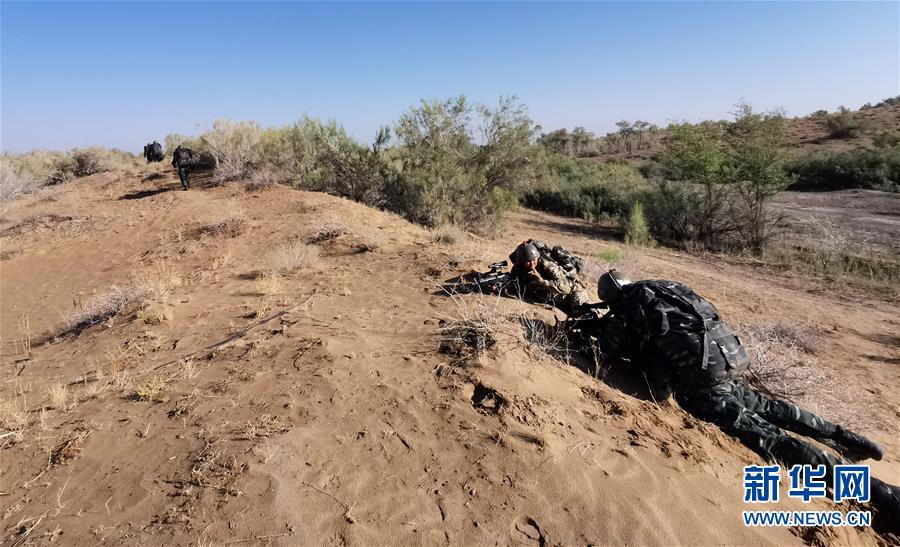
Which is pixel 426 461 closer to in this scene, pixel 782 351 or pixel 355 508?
pixel 355 508

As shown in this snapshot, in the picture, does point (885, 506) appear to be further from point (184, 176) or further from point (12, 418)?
point (184, 176)

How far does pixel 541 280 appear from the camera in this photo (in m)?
5.12

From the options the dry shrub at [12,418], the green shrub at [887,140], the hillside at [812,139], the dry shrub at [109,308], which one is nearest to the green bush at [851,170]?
the hillside at [812,139]

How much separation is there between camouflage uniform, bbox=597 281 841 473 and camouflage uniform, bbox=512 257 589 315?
1.30 m

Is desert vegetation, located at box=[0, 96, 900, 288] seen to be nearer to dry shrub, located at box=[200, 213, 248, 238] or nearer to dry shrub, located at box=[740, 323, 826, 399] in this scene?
dry shrub, located at box=[200, 213, 248, 238]

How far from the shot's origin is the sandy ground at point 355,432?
97.0 inches

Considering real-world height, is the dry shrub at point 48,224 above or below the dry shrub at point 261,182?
below

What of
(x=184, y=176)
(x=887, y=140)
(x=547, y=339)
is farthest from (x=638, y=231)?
(x=887, y=140)

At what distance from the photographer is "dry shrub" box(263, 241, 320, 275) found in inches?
261

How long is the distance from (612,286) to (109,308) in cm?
604

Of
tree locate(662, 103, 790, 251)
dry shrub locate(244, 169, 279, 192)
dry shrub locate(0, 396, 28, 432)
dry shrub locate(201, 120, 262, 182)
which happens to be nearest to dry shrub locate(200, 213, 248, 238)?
dry shrub locate(244, 169, 279, 192)

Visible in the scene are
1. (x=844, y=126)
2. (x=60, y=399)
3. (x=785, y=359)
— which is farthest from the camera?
(x=844, y=126)

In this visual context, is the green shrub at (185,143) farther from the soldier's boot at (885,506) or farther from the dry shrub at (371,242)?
the soldier's boot at (885,506)

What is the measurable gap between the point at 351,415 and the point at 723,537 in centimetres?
229
